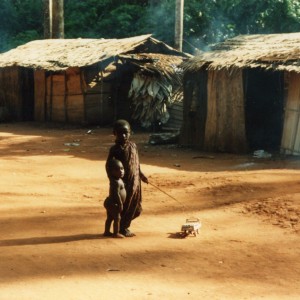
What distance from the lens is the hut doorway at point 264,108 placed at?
13742 millimetres

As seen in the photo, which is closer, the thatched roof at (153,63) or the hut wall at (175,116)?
the thatched roof at (153,63)

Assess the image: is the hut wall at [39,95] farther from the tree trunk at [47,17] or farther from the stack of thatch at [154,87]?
the stack of thatch at [154,87]

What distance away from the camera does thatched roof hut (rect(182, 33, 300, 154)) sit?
1288 cm

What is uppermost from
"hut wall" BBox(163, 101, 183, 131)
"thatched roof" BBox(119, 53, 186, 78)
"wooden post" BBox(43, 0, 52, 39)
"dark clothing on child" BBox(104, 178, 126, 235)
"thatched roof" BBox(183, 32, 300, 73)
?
"wooden post" BBox(43, 0, 52, 39)

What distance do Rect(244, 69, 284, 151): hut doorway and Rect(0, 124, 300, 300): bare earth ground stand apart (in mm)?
1445

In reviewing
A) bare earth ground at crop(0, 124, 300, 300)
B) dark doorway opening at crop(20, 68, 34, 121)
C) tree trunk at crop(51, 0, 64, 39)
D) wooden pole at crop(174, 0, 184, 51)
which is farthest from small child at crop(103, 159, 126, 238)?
tree trunk at crop(51, 0, 64, 39)

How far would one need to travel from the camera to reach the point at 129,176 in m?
6.45

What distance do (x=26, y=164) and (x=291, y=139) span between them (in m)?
5.69

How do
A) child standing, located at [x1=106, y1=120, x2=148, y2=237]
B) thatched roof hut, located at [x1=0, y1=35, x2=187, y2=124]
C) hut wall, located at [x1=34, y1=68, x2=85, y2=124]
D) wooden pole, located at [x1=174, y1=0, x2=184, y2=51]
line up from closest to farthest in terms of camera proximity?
child standing, located at [x1=106, y1=120, x2=148, y2=237]
thatched roof hut, located at [x1=0, y1=35, x2=187, y2=124]
wooden pole, located at [x1=174, y1=0, x2=184, y2=51]
hut wall, located at [x1=34, y1=68, x2=85, y2=124]

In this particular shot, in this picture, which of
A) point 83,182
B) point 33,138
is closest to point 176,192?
point 83,182

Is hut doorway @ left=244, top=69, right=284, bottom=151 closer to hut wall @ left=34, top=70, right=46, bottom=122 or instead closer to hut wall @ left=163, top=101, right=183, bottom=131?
hut wall @ left=163, top=101, right=183, bottom=131

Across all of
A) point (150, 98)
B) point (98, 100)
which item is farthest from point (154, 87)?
point (98, 100)

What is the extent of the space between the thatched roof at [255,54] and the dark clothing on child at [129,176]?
6128mm

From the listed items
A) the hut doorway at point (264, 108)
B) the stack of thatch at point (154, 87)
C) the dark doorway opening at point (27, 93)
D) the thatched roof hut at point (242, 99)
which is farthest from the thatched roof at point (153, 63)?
the dark doorway opening at point (27, 93)
